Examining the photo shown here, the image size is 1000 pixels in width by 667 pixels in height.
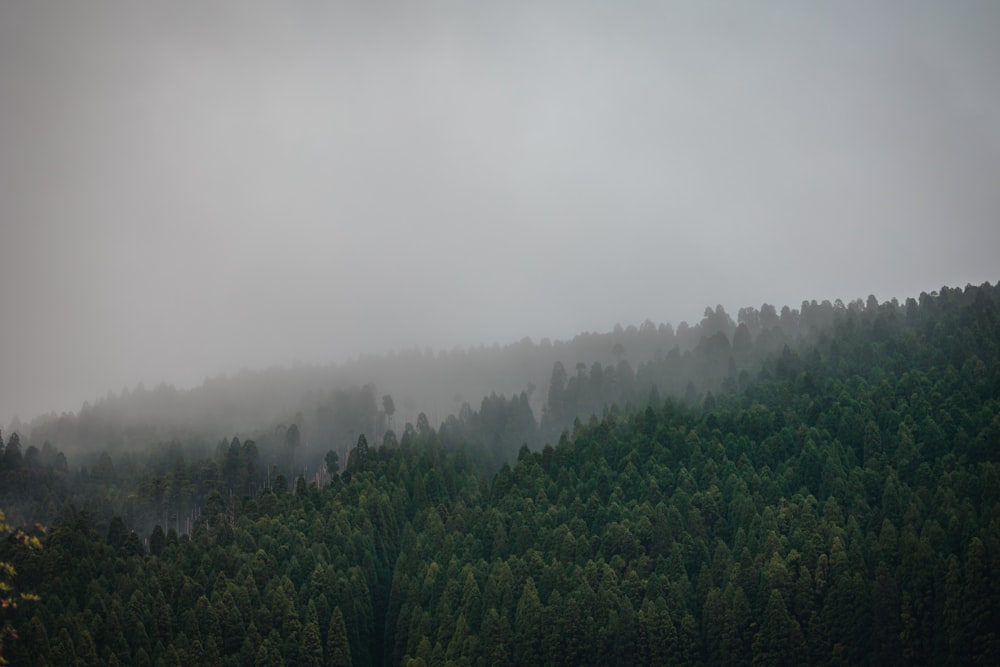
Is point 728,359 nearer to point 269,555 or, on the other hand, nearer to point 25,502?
point 269,555

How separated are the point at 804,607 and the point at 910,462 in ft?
101

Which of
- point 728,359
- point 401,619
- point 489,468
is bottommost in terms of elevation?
point 401,619

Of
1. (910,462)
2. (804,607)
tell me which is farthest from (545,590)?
(910,462)

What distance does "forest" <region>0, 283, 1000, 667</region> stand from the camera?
99.4 metres

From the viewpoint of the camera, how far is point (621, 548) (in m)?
118

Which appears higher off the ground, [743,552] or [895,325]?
[895,325]

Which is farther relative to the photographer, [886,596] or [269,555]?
[269,555]

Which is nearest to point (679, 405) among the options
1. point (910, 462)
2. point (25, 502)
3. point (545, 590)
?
point (910, 462)

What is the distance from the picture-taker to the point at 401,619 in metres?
117

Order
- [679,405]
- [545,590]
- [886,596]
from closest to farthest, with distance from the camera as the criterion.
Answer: [886,596] < [545,590] < [679,405]

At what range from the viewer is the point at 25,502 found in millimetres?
169750

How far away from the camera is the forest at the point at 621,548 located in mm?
99438

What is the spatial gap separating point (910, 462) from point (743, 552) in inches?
1104

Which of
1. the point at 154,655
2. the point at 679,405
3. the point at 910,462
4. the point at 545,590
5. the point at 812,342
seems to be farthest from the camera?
the point at 812,342
